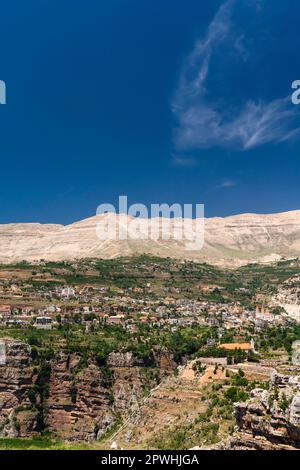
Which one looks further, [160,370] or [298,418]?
[160,370]

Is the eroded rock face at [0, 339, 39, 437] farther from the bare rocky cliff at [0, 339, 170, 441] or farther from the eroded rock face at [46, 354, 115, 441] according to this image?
the eroded rock face at [46, 354, 115, 441]

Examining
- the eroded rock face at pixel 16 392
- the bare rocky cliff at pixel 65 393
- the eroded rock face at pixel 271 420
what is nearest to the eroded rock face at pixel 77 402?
the bare rocky cliff at pixel 65 393

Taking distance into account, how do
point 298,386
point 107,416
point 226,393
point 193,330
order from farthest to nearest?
point 193,330
point 107,416
point 226,393
point 298,386

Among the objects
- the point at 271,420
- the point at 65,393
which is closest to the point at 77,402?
the point at 65,393

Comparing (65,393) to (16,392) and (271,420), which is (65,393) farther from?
(271,420)

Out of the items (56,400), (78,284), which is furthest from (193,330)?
(78,284)

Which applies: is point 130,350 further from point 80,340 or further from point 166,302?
point 166,302

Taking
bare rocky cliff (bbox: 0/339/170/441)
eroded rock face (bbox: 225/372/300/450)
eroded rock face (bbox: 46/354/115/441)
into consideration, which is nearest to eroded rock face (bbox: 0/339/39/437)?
bare rocky cliff (bbox: 0/339/170/441)

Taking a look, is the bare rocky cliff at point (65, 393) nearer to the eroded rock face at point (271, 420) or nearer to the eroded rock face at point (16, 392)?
the eroded rock face at point (16, 392)
